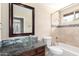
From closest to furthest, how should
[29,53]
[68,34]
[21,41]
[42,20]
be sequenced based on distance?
[29,53] < [21,41] < [42,20] < [68,34]

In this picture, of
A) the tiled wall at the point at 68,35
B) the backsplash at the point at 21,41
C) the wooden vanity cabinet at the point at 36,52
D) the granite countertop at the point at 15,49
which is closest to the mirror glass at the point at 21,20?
the backsplash at the point at 21,41

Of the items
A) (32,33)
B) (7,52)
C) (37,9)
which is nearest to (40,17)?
(37,9)

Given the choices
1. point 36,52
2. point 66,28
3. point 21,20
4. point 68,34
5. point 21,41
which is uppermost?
point 21,20

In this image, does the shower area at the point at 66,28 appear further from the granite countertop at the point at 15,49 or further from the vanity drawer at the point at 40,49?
the granite countertop at the point at 15,49

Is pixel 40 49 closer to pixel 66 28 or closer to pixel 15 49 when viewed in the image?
pixel 15 49

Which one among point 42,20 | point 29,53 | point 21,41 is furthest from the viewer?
point 42,20

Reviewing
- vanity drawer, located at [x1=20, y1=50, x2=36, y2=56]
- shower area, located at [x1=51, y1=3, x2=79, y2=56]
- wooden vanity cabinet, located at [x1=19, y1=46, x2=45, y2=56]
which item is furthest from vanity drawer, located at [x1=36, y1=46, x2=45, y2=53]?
shower area, located at [x1=51, y1=3, x2=79, y2=56]

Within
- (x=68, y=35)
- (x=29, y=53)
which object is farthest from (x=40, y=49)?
(x=68, y=35)

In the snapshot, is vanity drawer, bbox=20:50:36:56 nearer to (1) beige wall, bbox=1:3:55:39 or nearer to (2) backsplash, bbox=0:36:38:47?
(2) backsplash, bbox=0:36:38:47

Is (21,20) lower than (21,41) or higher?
higher

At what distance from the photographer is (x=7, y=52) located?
4.98 ft

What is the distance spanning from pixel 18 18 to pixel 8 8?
26cm

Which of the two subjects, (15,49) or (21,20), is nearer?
(15,49)

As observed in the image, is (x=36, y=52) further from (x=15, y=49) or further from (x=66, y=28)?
(x=66, y=28)
